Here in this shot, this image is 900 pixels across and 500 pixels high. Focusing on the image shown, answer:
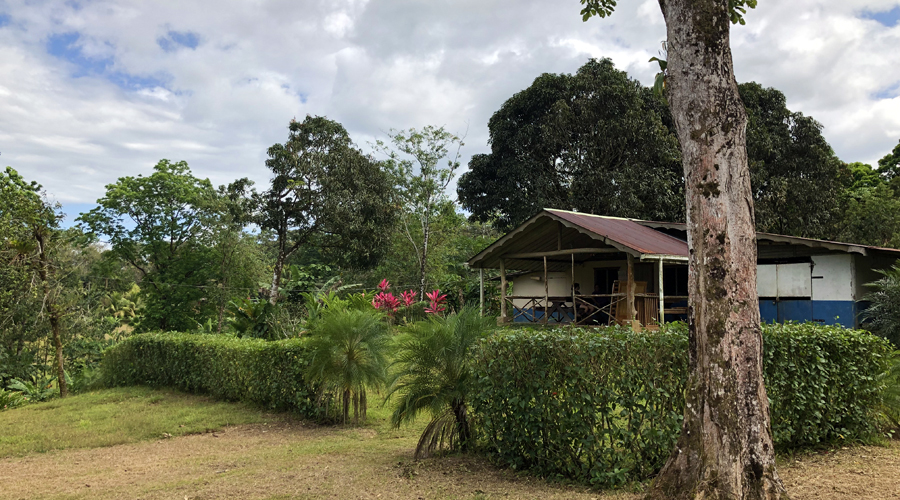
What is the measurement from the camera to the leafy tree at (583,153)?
2523 centimetres

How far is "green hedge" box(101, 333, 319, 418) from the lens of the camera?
32.2 ft

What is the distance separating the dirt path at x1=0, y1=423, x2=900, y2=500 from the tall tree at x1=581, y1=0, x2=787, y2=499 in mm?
792

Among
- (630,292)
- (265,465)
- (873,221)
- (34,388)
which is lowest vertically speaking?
(34,388)

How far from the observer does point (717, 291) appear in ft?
13.7

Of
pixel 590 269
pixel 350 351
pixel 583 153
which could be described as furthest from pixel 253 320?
pixel 583 153

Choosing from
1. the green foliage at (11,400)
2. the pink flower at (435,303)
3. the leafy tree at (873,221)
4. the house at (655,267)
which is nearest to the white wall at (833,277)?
the house at (655,267)

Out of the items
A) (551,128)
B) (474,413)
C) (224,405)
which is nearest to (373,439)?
(474,413)

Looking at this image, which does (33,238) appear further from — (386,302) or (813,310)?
(813,310)

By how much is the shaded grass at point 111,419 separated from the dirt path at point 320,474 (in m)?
0.90

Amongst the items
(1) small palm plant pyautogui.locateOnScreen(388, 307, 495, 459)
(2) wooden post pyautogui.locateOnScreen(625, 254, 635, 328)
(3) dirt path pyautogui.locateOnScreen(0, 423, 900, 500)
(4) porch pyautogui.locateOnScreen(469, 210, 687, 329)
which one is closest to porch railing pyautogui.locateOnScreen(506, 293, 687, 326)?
(4) porch pyautogui.locateOnScreen(469, 210, 687, 329)

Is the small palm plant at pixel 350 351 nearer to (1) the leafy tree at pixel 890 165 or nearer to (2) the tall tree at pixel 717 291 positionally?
(2) the tall tree at pixel 717 291

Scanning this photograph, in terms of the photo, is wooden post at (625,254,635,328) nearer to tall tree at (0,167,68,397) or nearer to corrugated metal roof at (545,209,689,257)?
corrugated metal roof at (545,209,689,257)

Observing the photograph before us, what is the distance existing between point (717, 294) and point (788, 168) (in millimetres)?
27884

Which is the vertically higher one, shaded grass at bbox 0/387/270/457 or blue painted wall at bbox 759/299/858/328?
blue painted wall at bbox 759/299/858/328
